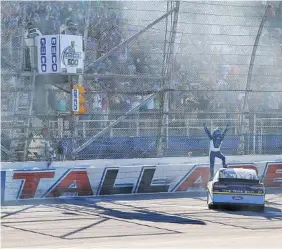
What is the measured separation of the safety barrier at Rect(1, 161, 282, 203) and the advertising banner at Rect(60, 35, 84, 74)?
2540 millimetres

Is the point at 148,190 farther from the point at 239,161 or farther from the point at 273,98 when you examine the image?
the point at 273,98

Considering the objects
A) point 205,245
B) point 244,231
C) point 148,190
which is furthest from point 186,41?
point 205,245

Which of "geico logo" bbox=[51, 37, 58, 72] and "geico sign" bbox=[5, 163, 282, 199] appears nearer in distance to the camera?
"geico logo" bbox=[51, 37, 58, 72]

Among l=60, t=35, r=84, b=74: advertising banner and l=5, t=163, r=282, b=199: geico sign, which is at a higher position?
l=60, t=35, r=84, b=74: advertising banner

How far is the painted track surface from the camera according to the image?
1111 cm

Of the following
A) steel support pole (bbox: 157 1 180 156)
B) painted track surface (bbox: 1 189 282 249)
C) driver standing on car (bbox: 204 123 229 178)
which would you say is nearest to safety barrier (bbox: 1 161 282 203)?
driver standing on car (bbox: 204 123 229 178)

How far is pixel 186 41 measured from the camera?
746 inches

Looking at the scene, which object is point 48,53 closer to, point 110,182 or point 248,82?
point 110,182

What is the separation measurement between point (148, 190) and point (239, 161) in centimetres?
284

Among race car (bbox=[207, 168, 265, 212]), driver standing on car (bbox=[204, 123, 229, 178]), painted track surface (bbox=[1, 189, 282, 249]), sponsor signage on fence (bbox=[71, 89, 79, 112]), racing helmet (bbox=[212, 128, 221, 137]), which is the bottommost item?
painted track surface (bbox=[1, 189, 282, 249])

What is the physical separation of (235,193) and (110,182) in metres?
4.01

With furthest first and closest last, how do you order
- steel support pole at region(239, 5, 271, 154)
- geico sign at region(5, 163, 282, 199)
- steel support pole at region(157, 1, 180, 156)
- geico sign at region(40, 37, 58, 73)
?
steel support pole at region(239, 5, 271, 154) → steel support pole at region(157, 1, 180, 156) → geico sign at region(5, 163, 282, 199) → geico sign at region(40, 37, 58, 73)

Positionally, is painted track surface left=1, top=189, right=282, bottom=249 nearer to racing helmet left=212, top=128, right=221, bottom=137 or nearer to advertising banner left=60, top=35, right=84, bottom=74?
racing helmet left=212, top=128, right=221, bottom=137

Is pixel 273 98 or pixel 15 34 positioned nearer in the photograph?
pixel 15 34
